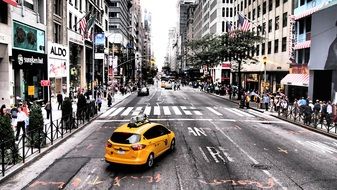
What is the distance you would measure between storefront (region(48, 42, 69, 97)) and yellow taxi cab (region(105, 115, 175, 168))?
2806 centimetres

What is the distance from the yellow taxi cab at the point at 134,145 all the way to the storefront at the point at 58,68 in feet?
92.1

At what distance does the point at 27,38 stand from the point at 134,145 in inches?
963

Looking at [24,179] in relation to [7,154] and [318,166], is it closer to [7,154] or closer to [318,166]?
[7,154]

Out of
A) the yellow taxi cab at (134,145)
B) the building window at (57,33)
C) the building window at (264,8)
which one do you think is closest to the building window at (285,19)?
the building window at (264,8)

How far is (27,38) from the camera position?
3478 centimetres

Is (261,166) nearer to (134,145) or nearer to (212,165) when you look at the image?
(212,165)

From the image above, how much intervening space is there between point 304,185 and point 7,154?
11.1 metres

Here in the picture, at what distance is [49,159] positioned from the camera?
1680cm

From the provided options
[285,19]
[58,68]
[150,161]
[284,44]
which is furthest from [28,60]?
[285,19]

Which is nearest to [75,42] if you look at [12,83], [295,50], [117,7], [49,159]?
[12,83]

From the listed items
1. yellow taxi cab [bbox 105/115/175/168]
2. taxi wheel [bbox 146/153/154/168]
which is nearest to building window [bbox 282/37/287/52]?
yellow taxi cab [bbox 105/115/175/168]

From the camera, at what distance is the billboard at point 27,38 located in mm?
32438

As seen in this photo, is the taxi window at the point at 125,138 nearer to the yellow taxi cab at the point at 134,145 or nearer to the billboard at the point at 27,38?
the yellow taxi cab at the point at 134,145

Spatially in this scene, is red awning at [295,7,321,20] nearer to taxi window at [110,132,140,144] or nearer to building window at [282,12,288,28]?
building window at [282,12,288,28]
